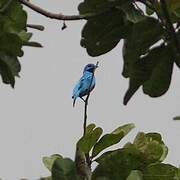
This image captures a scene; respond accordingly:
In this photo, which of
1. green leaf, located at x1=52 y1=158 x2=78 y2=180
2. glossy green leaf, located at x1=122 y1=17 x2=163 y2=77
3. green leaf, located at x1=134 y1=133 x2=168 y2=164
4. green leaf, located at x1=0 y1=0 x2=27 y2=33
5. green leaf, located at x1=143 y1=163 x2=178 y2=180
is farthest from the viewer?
green leaf, located at x1=134 y1=133 x2=168 y2=164

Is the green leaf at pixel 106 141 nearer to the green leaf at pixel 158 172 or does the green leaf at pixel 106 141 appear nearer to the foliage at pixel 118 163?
the foliage at pixel 118 163

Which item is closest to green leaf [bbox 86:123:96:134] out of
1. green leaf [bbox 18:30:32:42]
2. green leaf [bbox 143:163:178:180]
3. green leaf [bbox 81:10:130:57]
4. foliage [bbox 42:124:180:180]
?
foliage [bbox 42:124:180:180]

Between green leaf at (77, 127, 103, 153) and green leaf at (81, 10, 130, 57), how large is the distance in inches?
26.8

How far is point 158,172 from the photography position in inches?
98.2

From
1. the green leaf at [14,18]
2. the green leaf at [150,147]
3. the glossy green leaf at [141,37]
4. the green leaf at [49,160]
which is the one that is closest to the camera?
the glossy green leaf at [141,37]

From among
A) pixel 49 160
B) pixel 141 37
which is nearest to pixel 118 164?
pixel 49 160

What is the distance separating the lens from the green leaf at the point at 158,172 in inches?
98.2

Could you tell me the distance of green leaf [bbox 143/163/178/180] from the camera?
2.49 metres

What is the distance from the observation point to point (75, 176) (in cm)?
238

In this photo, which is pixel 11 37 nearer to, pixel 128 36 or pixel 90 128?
pixel 128 36

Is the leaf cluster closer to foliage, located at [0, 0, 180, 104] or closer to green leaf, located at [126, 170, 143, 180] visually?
foliage, located at [0, 0, 180, 104]

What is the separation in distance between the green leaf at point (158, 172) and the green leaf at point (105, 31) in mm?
737

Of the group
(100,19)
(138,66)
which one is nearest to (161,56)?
(138,66)

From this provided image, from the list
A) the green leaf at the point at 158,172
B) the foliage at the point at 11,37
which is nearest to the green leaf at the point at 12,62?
the foliage at the point at 11,37
